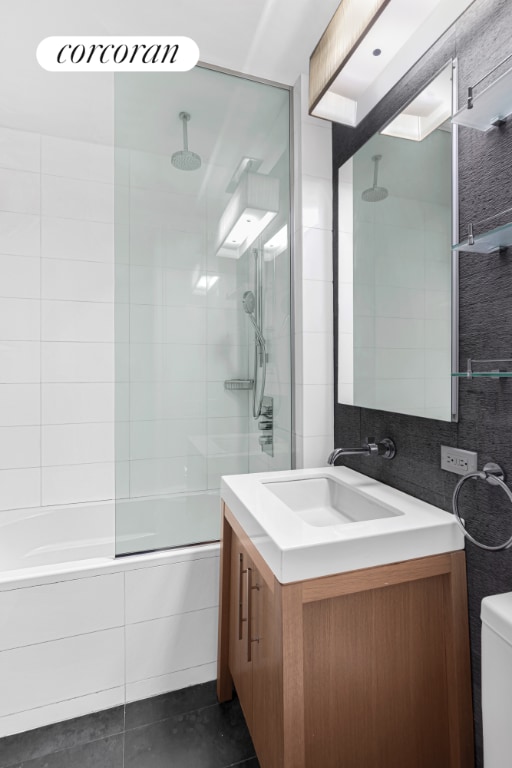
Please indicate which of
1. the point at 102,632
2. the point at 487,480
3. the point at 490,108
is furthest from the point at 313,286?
the point at 102,632

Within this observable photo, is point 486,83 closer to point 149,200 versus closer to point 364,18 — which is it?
point 364,18

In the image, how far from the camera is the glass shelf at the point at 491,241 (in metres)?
0.88

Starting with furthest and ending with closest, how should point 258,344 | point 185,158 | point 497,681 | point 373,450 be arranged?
point 258,344, point 185,158, point 373,450, point 497,681

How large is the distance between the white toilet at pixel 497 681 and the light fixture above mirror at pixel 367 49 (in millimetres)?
1489

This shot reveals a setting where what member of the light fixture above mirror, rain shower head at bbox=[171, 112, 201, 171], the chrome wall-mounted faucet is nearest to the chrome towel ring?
the chrome wall-mounted faucet

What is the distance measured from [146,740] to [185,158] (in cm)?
218

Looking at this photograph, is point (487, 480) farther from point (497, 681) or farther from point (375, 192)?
point (375, 192)

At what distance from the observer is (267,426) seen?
184cm

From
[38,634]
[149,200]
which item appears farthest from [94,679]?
[149,200]

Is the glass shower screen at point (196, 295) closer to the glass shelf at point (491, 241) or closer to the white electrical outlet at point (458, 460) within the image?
the white electrical outlet at point (458, 460)

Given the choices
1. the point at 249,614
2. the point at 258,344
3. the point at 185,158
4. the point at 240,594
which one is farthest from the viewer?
the point at 258,344

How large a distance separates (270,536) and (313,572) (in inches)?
4.9

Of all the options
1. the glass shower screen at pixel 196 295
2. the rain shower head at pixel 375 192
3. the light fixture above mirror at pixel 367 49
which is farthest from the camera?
the glass shower screen at pixel 196 295

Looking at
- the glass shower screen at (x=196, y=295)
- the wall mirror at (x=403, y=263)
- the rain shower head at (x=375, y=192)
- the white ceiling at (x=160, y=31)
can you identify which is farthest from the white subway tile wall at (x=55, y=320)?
the rain shower head at (x=375, y=192)
